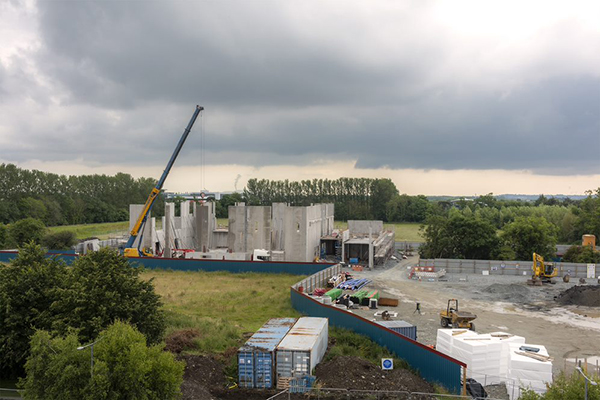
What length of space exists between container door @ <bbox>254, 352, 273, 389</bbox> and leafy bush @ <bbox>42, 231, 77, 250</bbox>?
55.4 m

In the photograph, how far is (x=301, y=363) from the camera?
2005 cm

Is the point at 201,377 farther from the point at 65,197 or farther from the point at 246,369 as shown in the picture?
the point at 65,197

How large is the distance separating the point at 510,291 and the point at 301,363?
2935 cm

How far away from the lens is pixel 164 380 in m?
15.2

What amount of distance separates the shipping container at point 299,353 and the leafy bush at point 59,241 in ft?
Result: 179

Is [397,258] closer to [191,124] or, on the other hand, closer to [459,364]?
[191,124]

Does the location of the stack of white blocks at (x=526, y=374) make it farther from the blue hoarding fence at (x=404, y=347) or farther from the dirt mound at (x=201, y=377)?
the dirt mound at (x=201, y=377)

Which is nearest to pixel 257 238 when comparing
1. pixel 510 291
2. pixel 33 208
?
pixel 510 291

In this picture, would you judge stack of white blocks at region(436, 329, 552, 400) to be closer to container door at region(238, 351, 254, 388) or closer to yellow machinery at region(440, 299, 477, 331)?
yellow machinery at region(440, 299, 477, 331)

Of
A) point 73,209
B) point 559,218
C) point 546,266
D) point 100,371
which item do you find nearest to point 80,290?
point 100,371

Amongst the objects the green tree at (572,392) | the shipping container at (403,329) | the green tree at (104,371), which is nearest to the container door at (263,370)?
the green tree at (104,371)

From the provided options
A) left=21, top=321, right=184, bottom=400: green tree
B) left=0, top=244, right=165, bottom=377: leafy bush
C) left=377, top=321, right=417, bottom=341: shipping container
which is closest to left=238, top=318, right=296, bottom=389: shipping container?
left=0, top=244, right=165, bottom=377: leafy bush

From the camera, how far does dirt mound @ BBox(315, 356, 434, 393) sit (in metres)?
19.1

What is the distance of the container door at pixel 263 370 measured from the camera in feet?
66.1
